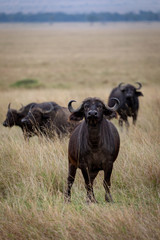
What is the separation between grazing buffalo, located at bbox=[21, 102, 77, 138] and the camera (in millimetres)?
8570

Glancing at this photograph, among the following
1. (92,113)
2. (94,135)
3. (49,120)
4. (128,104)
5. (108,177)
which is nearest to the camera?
(92,113)

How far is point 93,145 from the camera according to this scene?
194 inches

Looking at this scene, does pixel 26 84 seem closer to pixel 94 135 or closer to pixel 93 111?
pixel 94 135

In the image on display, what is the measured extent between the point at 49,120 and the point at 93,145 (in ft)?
13.0

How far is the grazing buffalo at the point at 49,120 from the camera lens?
857 centimetres

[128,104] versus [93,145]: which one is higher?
[93,145]

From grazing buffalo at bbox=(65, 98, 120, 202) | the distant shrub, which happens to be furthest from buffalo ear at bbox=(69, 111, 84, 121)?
the distant shrub

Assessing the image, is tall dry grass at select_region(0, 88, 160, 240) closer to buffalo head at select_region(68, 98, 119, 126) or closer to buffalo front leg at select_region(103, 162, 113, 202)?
buffalo front leg at select_region(103, 162, 113, 202)

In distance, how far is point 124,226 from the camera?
4117mm

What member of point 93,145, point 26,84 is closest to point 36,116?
point 93,145

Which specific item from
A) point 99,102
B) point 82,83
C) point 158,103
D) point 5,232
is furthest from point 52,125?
point 82,83

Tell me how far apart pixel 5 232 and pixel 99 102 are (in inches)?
77.2

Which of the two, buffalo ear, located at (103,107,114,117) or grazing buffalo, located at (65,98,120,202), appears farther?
buffalo ear, located at (103,107,114,117)

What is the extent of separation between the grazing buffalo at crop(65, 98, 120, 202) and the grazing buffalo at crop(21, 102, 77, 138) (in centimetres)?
328
